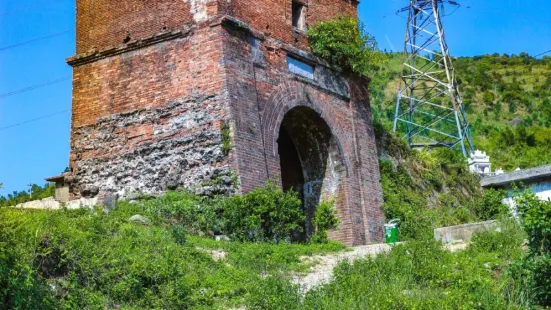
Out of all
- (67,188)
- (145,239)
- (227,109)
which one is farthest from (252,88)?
(145,239)

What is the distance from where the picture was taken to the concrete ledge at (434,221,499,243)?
50.0ft

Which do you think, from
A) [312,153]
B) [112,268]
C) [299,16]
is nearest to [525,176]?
[312,153]

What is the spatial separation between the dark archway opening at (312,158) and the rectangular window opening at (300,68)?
0.79 metres

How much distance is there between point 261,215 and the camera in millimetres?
16766

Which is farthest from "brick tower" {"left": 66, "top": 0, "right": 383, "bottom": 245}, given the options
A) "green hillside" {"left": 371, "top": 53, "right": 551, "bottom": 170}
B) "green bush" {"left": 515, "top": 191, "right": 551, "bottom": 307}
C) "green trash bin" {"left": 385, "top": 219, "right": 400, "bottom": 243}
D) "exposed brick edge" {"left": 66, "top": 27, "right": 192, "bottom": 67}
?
"green hillside" {"left": 371, "top": 53, "right": 551, "bottom": 170}

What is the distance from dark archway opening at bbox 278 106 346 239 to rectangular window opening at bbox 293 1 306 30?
6.78 ft

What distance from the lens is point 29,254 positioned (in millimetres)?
10680

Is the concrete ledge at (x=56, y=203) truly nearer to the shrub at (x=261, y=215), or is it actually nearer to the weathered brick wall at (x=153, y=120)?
the weathered brick wall at (x=153, y=120)

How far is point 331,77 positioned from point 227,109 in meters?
4.02

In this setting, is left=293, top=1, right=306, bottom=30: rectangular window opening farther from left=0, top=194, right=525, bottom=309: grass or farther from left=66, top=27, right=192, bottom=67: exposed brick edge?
left=0, top=194, right=525, bottom=309: grass

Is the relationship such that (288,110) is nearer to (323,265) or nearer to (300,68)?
(300,68)

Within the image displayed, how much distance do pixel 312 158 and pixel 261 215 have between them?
13.8 ft

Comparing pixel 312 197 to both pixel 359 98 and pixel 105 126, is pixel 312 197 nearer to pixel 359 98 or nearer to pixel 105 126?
pixel 359 98

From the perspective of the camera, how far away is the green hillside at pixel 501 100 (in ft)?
141
